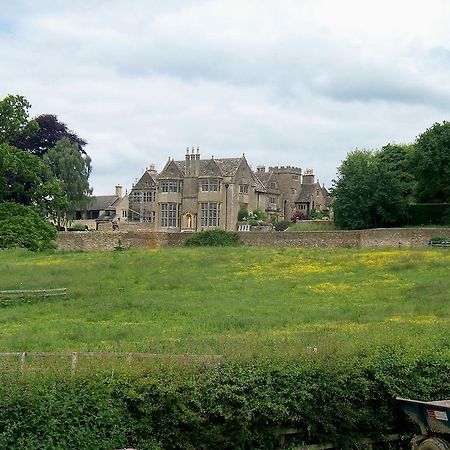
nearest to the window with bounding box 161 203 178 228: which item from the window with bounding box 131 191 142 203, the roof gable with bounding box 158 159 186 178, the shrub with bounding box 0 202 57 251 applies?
the roof gable with bounding box 158 159 186 178

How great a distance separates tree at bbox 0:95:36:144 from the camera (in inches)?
1506

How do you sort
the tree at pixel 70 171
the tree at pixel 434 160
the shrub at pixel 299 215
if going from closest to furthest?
the tree at pixel 434 160
the tree at pixel 70 171
the shrub at pixel 299 215

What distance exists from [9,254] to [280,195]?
49.6 m

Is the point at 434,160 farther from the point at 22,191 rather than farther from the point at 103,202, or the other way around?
the point at 103,202

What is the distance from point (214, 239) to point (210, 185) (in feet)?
84.2

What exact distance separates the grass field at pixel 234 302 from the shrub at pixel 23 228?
3128 mm

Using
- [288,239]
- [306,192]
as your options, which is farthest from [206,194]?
[288,239]

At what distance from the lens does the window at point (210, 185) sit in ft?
308

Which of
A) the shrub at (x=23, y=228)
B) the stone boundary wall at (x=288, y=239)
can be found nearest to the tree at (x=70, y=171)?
the stone boundary wall at (x=288, y=239)

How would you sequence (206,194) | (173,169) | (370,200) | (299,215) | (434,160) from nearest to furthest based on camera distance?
(434,160) → (370,200) → (206,194) → (173,169) → (299,215)

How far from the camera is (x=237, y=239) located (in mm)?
70062

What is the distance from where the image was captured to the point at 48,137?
99.5 metres

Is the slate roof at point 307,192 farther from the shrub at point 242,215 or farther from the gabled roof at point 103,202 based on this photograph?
the gabled roof at point 103,202

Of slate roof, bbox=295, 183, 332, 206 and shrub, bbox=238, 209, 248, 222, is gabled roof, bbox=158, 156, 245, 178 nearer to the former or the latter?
shrub, bbox=238, 209, 248, 222
